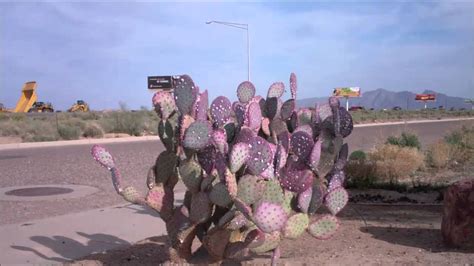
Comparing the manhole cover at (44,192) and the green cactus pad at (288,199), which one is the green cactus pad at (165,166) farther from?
the manhole cover at (44,192)

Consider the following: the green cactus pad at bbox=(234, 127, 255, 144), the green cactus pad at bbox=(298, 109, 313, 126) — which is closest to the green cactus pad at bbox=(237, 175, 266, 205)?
the green cactus pad at bbox=(234, 127, 255, 144)

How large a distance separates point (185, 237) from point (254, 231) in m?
0.67

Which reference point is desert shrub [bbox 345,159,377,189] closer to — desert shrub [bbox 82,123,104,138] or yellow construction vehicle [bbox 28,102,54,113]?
desert shrub [bbox 82,123,104,138]

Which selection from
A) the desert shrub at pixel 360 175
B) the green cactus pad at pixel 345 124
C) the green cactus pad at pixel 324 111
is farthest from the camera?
the desert shrub at pixel 360 175

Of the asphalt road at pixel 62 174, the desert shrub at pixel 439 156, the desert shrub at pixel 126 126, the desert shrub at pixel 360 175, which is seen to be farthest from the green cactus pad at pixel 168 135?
the desert shrub at pixel 126 126

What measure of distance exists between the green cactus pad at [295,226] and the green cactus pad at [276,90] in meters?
1.80

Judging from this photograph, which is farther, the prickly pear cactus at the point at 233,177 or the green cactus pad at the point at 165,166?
the green cactus pad at the point at 165,166

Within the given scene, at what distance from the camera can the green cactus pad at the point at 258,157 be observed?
4797 millimetres

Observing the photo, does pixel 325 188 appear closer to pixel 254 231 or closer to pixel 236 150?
pixel 254 231

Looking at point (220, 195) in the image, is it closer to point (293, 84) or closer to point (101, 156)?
point (101, 156)

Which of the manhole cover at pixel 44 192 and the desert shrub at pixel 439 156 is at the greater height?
the desert shrub at pixel 439 156

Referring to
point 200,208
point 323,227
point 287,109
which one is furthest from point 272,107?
point 200,208

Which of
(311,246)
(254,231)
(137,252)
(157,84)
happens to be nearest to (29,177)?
(137,252)

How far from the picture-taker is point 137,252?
663cm
